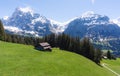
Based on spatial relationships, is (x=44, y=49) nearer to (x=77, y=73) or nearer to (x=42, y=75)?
(x=77, y=73)

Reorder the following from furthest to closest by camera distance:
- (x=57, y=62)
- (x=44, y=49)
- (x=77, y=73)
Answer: (x=44, y=49), (x=57, y=62), (x=77, y=73)

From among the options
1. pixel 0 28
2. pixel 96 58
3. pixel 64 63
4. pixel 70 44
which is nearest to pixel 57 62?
pixel 64 63

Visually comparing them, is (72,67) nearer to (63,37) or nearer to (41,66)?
(41,66)

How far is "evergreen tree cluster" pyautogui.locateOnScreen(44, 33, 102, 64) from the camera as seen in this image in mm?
131625

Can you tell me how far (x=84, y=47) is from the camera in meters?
135

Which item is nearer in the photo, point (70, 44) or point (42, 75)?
point (42, 75)

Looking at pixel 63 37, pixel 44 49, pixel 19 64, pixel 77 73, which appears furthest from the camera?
pixel 63 37

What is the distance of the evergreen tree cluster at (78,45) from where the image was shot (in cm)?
13162

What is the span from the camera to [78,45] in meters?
140

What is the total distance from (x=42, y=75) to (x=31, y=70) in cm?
375

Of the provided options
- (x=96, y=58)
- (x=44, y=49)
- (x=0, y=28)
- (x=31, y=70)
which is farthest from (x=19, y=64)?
(x=0, y=28)

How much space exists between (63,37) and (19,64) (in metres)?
93.3

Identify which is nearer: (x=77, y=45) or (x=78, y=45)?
(x=78, y=45)

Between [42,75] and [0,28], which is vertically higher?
[0,28]
